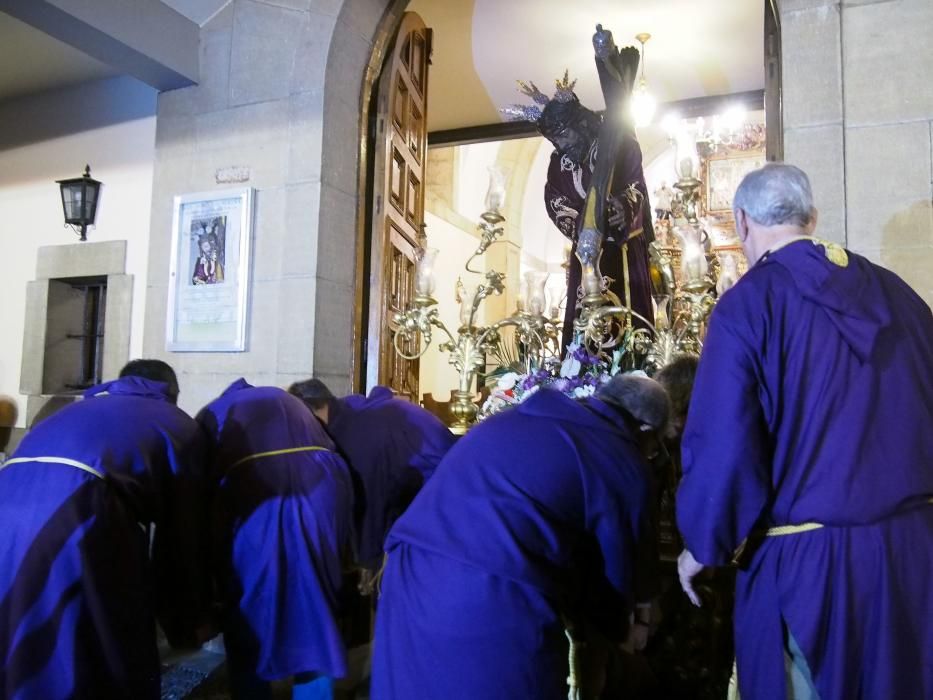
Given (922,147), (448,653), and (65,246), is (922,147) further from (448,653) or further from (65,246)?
(65,246)

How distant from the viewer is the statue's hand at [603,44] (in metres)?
4.11

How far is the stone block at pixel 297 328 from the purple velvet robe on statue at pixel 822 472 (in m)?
3.08

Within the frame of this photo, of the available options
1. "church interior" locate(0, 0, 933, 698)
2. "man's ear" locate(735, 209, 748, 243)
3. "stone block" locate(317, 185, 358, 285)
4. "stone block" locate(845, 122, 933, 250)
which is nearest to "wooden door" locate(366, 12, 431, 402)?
"church interior" locate(0, 0, 933, 698)

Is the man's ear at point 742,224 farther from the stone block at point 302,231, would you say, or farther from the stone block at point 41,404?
the stone block at point 41,404

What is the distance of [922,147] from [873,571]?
2469 millimetres

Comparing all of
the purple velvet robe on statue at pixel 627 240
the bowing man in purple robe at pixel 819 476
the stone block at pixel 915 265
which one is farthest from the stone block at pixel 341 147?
the bowing man in purple robe at pixel 819 476

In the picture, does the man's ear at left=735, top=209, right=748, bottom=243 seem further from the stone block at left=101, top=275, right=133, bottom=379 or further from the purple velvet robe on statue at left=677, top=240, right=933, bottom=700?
the stone block at left=101, top=275, right=133, bottom=379

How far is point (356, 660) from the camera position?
3.77 metres

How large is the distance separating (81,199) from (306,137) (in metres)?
2.16

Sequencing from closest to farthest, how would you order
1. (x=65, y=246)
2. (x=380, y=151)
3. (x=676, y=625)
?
1. (x=676, y=625)
2. (x=380, y=151)
3. (x=65, y=246)

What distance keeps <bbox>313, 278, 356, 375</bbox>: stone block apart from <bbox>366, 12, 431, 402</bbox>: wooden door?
16 cm

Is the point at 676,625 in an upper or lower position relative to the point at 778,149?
lower

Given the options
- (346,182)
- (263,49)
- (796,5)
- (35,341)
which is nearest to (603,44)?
(796,5)

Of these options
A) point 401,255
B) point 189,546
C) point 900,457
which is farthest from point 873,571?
point 401,255
